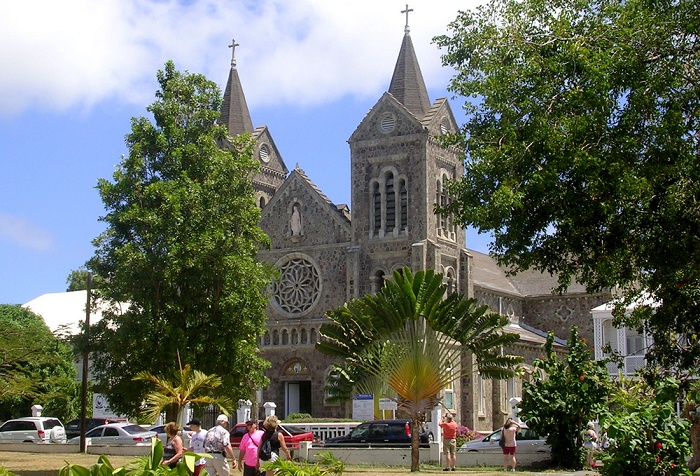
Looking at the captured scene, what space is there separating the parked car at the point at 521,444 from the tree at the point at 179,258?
7.44 meters

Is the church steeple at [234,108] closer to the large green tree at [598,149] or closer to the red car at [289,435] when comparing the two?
the red car at [289,435]

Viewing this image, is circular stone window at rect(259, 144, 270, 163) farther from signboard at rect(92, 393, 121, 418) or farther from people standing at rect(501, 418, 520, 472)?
people standing at rect(501, 418, 520, 472)

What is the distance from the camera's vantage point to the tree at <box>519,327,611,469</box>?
25.1 meters

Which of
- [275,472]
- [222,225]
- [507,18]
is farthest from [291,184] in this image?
[275,472]

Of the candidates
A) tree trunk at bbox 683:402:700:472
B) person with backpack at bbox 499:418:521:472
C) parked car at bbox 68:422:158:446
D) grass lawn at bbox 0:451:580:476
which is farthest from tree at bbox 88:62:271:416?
tree trunk at bbox 683:402:700:472

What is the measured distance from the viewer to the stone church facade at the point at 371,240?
46.9 metres

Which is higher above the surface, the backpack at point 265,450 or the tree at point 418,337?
the tree at point 418,337

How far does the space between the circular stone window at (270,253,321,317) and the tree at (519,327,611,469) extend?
24081 millimetres

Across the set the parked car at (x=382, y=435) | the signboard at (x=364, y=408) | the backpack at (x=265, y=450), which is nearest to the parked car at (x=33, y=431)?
the signboard at (x=364, y=408)

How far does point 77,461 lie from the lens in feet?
92.2

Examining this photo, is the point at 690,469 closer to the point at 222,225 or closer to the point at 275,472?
the point at 275,472

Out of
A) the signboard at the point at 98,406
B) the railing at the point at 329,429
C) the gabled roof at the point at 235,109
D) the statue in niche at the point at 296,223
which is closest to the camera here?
the railing at the point at 329,429

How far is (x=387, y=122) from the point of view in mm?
48188

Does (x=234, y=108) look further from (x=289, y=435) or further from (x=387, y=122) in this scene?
(x=289, y=435)
